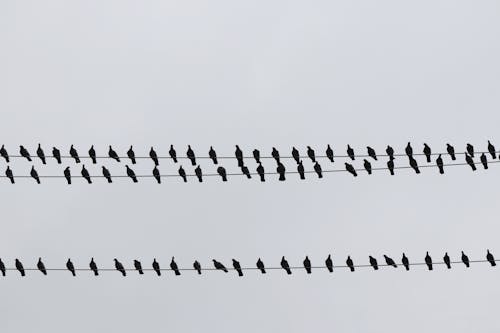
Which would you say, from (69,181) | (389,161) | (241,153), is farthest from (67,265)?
(389,161)

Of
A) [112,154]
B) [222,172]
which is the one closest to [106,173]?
[112,154]

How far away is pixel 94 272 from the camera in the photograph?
61812mm

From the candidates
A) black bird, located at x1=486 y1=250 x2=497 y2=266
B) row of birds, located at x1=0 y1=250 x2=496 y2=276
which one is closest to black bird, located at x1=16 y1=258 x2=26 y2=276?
row of birds, located at x1=0 y1=250 x2=496 y2=276

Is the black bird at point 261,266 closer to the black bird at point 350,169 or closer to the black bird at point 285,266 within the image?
the black bird at point 285,266

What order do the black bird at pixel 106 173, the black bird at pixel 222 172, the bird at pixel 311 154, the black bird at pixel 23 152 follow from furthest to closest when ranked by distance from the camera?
the bird at pixel 311 154 < the black bird at pixel 23 152 < the black bird at pixel 222 172 < the black bird at pixel 106 173

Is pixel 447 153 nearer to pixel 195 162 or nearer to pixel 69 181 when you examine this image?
pixel 195 162

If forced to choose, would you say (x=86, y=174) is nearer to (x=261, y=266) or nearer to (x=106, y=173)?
(x=106, y=173)

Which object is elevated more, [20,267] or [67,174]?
[67,174]

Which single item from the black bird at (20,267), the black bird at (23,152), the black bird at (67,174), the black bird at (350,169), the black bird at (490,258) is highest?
the black bird at (23,152)

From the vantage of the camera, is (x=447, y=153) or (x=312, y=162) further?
(x=312, y=162)

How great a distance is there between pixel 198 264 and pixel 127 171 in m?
4.18

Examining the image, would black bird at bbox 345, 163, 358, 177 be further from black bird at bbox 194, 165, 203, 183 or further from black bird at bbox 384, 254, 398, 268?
black bird at bbox 194, 165, 203, 183

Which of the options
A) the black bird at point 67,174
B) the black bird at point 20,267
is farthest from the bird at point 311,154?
the black bird at point 20,267

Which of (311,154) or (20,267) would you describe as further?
(311,154)
